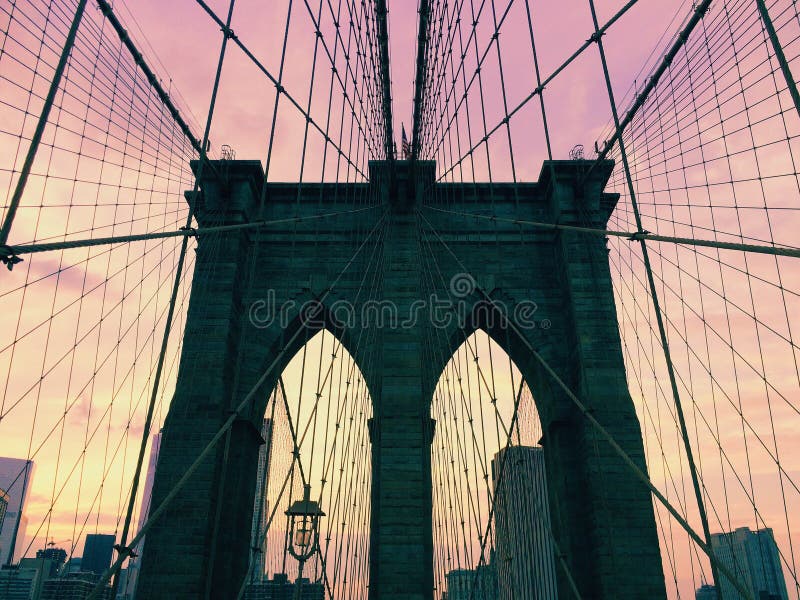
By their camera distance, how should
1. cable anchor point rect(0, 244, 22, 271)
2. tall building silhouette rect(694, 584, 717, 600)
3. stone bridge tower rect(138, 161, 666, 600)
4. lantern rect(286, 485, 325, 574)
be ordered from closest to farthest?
1. cable anchor point rect(0, 244, 22, 271)
2. lantern rect(286, 485, 325, 574)
3. stone bridge tower rect(138, 161, 666, 600)
4. tall building silhouette rect(694, 584, 717, 600)

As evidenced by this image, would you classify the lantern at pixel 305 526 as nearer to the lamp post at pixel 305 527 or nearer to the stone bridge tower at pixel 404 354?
the lamp post at pixel 305 527

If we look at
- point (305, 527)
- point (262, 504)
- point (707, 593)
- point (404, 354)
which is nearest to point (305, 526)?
point (305, 527)

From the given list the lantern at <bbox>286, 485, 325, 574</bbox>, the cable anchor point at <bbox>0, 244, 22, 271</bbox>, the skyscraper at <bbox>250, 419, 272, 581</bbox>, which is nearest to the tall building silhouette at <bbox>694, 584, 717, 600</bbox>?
the skyscraper at <bbox>250, 419, 272, 581</bbox>

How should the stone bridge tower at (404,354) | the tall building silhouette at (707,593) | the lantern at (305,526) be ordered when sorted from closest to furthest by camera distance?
the lantern at (305,526), the stone bridge tower at (404,354), the tall building silhouette at (707,593)

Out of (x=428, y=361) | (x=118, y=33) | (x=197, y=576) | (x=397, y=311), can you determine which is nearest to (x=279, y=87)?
(x=118, y=33)

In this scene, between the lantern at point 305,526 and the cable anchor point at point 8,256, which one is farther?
the lantern at point 305,526

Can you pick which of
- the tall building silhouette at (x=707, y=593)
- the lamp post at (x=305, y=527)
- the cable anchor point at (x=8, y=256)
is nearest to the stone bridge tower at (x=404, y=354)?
the lamp post at (x=305, y=527)

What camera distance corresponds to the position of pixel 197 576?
1223cm

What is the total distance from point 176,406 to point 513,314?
7.97 metres

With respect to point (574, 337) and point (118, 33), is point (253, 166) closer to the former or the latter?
point (118, 33)

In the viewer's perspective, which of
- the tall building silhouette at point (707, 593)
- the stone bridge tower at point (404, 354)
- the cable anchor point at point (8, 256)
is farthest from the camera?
the tall building silhouette at point (707, 593)

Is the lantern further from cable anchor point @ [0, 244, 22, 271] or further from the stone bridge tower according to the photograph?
cable anchor point @ [0, 244, 22, 271]

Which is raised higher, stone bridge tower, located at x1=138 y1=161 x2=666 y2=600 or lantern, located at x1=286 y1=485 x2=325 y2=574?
stone bridge tower, located at x1=138 y1=161 x2=666 y2=600

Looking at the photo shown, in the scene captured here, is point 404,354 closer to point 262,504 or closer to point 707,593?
point 262,504
